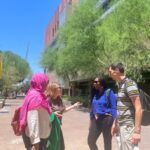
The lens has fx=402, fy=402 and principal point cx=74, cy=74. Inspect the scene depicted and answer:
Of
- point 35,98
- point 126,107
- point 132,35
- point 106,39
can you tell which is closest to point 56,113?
point 126,107

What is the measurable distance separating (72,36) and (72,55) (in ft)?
7.06

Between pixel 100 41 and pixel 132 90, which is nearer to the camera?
pixel 132 90

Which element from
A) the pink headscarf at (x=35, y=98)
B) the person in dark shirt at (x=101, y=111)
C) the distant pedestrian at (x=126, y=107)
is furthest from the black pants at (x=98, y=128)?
the pink headscarf at (x=35, y=98)

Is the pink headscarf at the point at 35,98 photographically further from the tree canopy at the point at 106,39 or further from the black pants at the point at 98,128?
the tree canopy at the point at 106,39

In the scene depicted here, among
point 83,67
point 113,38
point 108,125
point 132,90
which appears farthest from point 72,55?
point 132,90

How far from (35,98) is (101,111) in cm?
274

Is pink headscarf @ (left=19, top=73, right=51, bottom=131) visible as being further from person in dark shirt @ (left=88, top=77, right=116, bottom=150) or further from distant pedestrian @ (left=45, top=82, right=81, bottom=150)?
person in dark shirt @ (left=88, top=77, right=116, bottom=150)

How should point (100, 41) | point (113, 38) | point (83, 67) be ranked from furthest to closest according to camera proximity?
point (83, 67)
point (100, 41)
point (113, 38)

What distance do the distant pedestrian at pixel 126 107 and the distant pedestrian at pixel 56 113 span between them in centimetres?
73

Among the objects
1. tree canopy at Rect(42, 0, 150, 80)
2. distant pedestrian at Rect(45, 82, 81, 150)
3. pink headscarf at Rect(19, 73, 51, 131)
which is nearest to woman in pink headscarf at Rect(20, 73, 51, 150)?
pink headscarf at Rect(19, 73, 51, 131)

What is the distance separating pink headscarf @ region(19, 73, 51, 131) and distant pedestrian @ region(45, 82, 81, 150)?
39 cm

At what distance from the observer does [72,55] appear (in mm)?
30484

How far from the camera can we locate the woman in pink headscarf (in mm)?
4105

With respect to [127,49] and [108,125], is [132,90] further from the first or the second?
[127,49]
